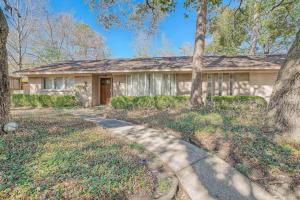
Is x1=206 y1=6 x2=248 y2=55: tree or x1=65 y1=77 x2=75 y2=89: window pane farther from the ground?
x1=206 y1=6 x2=248 y2=55: tree

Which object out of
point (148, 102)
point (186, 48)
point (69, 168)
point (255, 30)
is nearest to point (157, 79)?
point (148, 102)

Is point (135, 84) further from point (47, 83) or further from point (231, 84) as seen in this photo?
point (47, 83)

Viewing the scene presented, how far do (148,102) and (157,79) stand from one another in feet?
7.36

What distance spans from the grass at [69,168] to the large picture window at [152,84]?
8.89 metres

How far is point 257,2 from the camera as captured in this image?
12820 millimetres

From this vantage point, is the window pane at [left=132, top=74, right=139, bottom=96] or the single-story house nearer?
the single-story house

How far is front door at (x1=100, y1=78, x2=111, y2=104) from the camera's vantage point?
1559 centimetres

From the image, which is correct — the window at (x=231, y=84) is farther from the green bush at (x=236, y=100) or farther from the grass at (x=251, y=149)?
the grass at (x=251, y=149)

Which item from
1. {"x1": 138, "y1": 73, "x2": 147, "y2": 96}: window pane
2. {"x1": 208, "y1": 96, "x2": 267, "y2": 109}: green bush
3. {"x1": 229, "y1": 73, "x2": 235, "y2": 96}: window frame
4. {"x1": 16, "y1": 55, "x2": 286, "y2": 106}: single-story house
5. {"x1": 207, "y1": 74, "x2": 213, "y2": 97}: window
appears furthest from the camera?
{"x1": 138, "y1": 73, "x2": 147, "y2": 96}: window pane

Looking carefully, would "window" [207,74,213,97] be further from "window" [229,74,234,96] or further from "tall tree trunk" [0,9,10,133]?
"tall tree trunk" [0,9,10,133]

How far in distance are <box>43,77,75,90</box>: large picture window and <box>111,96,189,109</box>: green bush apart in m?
4.59

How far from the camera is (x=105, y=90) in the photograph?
15.7 meters

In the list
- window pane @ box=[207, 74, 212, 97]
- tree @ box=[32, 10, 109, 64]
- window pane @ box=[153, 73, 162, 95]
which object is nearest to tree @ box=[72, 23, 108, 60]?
tree @ box=[32, 10, 109, 64]

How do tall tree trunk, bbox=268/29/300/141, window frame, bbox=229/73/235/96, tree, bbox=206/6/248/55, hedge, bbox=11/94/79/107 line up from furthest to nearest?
tree, bbox=206/6/248/55 < hedge, bbox=11/94/79/107 < window frame, bbox=229/73/235/96 < tall tree trunk, bbox=268/29/300/141
